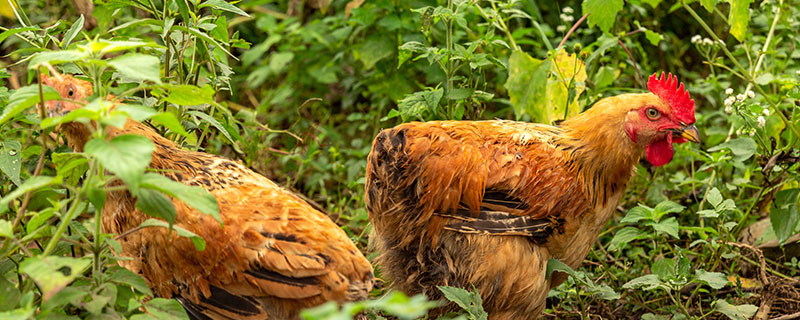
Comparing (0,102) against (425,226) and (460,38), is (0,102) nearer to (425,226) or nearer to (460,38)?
(425,226)

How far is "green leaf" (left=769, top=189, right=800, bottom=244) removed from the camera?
3857 millimetres

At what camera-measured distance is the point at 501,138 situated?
12.0 feet

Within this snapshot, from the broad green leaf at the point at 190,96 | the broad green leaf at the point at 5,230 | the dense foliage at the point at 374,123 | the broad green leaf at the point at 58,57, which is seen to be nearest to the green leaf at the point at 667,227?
the dense foliage at the point at 374,123

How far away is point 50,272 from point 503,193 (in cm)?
207

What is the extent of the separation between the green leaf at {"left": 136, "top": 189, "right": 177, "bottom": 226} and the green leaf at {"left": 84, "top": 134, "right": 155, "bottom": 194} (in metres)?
0.25

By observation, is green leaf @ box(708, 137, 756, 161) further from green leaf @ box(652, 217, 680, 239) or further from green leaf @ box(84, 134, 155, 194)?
green leaf @ box(84, 134, 155, 194)

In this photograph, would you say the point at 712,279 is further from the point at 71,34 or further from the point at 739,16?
the point at 71,34

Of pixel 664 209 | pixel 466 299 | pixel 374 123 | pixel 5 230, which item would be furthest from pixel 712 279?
pixel 374 123

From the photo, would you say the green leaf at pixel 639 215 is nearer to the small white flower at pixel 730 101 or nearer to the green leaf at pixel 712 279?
the green leaf at pixel 712 279

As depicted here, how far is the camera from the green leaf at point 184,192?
2.11 metres

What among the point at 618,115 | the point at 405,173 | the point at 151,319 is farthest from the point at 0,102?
the point at 618,115

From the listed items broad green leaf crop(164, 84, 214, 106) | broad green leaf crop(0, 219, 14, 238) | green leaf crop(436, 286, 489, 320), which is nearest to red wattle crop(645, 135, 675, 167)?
green leaf crop(436, 286, 489, 320)

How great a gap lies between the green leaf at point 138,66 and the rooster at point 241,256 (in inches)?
27.6

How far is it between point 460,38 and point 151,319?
3.74 meters
